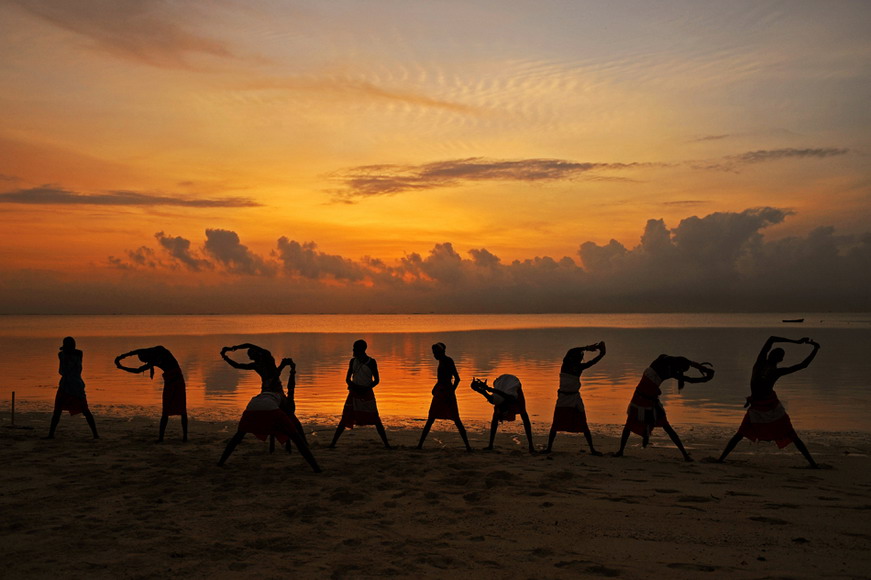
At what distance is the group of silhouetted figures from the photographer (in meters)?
10.8

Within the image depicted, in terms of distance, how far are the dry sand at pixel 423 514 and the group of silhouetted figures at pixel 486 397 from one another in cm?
54

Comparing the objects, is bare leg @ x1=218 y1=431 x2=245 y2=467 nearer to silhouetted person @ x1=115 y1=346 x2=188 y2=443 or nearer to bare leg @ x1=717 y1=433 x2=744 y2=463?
silhouetted person @ x1=115 y1=346 x2=188 y2=443

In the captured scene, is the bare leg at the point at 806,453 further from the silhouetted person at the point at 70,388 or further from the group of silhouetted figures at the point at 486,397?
the silhouetted person at the point at 70,388

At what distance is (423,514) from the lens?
8.41m

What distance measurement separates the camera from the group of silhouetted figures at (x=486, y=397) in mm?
10773

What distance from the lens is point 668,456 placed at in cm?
1268

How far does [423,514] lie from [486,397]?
14.4 ft

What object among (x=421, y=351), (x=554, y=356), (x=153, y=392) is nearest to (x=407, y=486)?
(x=153, y=392)

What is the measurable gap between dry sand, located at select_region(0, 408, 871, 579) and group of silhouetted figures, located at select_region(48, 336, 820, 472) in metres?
0.54

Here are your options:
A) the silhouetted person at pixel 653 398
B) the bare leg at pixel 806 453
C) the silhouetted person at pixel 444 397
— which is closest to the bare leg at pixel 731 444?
the silhouetted person at pixel 653 398

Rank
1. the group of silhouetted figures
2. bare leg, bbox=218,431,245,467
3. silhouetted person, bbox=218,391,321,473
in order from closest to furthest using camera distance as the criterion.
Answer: silhouetted person, bbox=218,391,321,473 < bare leg, bbox=218,431,245,467 < the group of silhouetted figures

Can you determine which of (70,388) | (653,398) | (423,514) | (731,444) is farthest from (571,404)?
(70,388)

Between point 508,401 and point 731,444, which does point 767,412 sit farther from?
point 508,401

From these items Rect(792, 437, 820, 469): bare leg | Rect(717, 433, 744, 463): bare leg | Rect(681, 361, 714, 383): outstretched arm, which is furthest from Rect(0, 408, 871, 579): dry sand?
Rect(681, 361, 714, 383): outstretched arm
